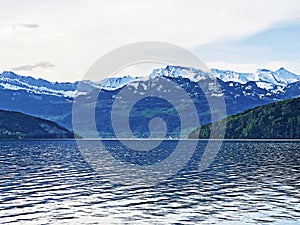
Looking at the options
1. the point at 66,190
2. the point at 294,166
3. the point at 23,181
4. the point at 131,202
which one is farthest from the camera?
the point at 294,166

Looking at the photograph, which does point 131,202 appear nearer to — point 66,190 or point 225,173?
point 66,190

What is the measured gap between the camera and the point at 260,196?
7400 centimetres

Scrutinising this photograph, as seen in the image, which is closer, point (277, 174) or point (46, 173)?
point (277, 174)

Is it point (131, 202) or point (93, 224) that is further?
point (131, 202)

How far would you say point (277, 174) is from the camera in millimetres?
107062

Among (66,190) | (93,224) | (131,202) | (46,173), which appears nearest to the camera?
(93,224)

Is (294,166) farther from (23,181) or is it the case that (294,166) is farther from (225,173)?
(23,181)

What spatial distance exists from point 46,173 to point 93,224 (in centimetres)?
6387

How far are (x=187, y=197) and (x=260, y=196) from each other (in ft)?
38.9

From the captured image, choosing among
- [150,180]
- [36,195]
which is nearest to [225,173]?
[150,180]

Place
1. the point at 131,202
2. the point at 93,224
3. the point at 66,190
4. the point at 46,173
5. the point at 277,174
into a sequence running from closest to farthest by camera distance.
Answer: the point at 93,224 → the point at 131,202 → the point at 66,190 → the point at 277,174 → the point at 46,173

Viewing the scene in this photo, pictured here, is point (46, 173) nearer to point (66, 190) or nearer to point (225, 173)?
point (66, 190)

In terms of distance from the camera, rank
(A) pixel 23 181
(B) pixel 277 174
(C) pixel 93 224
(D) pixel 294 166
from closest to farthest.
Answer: (C) pixel 93 224 → (A) pixel 23 181 → (B) pixel 277 174 → (D) pixel 294 166

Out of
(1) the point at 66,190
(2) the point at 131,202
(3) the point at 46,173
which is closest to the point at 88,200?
(2) the point at 131,202
